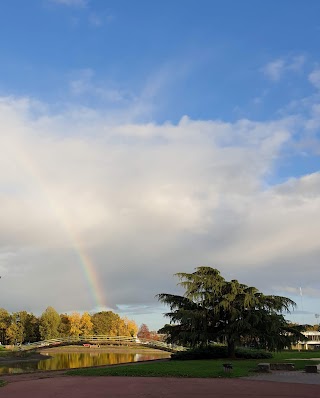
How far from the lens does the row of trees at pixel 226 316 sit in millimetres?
36688

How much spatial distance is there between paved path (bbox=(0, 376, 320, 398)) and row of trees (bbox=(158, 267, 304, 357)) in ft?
48.8

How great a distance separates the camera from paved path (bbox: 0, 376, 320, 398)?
17016 mm

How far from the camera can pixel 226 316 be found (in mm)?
38406

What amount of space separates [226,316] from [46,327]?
261 ft

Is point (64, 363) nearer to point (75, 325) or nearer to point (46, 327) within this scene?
point (46, 327)

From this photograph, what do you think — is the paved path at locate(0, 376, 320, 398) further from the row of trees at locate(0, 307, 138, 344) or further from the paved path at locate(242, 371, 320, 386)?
the row of trees at locate(0, 307, 138, 344)

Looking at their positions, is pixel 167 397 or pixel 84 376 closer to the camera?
pixel 167 397

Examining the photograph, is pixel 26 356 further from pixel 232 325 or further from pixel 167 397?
pixel 167 397

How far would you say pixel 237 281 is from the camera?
3894 centimetres

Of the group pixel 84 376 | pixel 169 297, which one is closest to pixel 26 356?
pixel 169 297

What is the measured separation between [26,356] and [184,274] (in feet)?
150

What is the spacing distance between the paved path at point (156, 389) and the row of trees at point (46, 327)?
9014cm

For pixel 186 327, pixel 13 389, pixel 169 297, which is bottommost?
pixel 13 389

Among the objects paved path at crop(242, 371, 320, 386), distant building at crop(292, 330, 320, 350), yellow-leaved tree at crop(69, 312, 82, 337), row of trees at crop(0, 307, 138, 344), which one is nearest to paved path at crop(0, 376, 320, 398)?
paved path at crop(242, 371, 320, 386)
